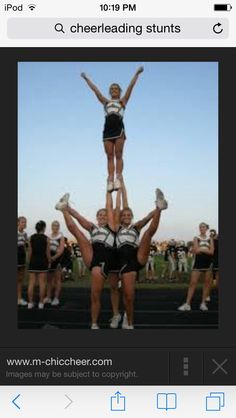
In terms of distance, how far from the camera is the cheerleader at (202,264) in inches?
153

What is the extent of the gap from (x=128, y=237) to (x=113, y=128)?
0.74 metres

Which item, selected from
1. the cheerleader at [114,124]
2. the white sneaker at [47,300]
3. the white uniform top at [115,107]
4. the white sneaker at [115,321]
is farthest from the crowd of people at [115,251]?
the white uniform top at [115,107]

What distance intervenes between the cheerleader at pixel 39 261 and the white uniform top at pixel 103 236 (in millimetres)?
371

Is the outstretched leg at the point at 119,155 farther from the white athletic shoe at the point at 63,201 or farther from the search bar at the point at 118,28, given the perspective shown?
the search bar at the point at 118,28

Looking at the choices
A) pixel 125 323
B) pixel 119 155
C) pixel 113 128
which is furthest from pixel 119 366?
pixel 113 128

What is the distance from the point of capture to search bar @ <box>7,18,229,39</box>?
10.8 ft

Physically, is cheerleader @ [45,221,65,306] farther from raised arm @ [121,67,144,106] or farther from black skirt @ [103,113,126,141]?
raised arm @ [121,67,144,106]

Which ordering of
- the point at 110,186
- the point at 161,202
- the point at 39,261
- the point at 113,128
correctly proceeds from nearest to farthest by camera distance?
1. the point at 161,202
2. the point at 113,128
3. the point at 110,186
4. the point at 39,261

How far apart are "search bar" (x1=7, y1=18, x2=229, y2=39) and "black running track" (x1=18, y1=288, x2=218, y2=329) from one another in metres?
1.60

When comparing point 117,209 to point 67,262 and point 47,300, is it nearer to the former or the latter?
point 67,262

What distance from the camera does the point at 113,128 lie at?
12.7 feet
